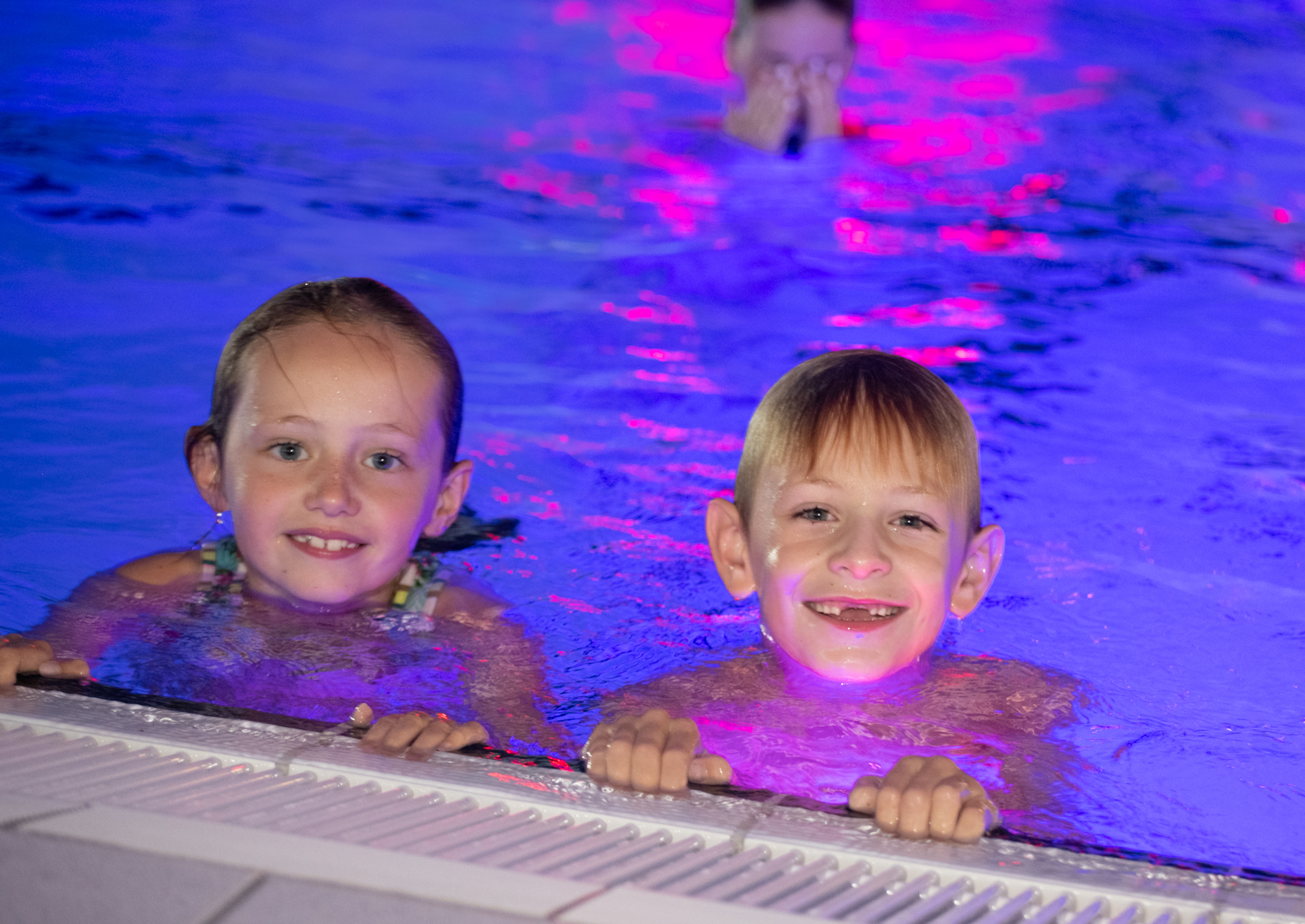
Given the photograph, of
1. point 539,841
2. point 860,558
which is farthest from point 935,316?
point 539,841

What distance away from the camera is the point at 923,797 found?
6.01 ft

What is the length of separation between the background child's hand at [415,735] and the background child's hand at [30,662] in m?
0.52

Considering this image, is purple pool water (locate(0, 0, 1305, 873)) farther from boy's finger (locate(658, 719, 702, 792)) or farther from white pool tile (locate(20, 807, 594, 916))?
white pool tile (locate(20, 807, 594, 916))

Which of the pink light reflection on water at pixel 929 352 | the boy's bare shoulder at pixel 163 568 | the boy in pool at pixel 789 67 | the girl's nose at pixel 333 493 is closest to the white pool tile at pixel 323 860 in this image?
the girl's nose at pixel 333 493

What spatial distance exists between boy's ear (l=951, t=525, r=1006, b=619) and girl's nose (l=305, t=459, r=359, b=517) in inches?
49.9

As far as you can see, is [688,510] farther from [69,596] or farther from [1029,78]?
[1029,78]

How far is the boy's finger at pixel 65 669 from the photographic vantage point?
222 centimetres

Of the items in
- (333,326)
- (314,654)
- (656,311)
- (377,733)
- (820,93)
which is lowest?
(377,733)

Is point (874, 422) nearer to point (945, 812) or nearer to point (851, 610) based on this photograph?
point (851, 610)

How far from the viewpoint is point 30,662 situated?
7.29 ft

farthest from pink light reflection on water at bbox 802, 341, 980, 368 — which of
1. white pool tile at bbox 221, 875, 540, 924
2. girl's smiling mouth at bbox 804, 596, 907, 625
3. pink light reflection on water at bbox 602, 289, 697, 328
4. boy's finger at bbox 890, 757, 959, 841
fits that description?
white pool tile at bbox 221, 875, 540, 924

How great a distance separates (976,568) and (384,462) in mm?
1291

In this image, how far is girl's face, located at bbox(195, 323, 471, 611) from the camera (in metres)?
2.82

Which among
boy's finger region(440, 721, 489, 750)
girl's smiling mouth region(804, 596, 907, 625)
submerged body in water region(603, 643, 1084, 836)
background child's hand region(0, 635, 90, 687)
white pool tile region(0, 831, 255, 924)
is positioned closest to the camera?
white pool tile region(0, 831, 255, 924)
